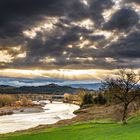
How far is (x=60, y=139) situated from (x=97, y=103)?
4978 inches

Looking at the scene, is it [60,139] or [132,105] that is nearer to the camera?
[60,139]

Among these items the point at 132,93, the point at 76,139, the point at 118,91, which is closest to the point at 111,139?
the point at 76,139

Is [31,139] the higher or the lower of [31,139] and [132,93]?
the lower

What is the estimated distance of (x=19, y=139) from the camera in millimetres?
59812

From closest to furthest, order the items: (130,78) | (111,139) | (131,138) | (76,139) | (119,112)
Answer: (131,138) < (111,139) < (76,139) < (130,78) < (119,112)

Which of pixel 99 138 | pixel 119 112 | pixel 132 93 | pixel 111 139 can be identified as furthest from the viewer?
pixel 119 112

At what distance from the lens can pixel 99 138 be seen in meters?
45.8

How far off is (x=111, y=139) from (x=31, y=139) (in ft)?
62.3

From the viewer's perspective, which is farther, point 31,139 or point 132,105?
point 132,105

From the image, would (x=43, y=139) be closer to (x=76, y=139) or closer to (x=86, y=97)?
(x=76, y=139)

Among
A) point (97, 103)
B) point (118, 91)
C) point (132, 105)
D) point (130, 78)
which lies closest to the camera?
point (130, 78)

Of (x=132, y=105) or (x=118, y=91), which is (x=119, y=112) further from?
(x=118, y=91)

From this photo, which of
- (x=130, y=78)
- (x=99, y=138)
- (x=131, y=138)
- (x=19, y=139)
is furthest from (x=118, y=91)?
(x=131, y=138)

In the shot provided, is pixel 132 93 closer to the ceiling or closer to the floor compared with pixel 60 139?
closer to the ceiling
